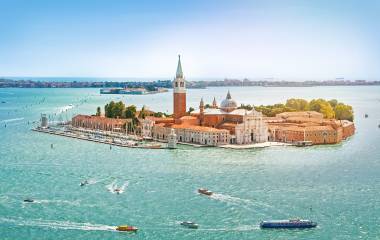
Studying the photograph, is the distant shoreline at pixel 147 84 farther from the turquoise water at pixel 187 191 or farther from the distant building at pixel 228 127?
the turquoise water at pixel 187 191

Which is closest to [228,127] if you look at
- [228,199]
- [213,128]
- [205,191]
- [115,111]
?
[213,128]

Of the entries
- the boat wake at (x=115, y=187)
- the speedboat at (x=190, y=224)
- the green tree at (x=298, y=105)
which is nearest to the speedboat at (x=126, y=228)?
→ the speedboat at (x=190, y=224)

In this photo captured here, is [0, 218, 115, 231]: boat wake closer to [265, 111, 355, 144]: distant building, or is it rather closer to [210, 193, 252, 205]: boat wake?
[210, 193, 252, 205]: boat wake

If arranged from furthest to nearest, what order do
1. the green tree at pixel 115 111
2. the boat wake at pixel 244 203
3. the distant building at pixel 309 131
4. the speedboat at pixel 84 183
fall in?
the green tree at pixel 115 111, the distant building at pixel 309 131, the speedboat at pixel 84 183, the boat wake at pixel 244 203

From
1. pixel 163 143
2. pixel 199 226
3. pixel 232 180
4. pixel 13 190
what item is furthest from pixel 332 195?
pixel 163 143

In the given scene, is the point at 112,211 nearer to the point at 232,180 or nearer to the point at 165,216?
the point at 165,216

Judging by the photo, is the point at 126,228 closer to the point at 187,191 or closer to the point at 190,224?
the point at 190,224
